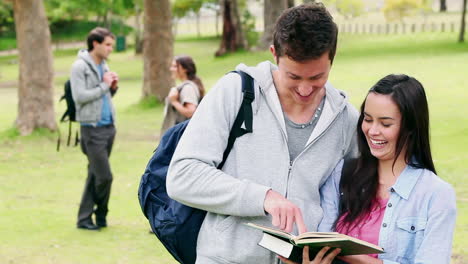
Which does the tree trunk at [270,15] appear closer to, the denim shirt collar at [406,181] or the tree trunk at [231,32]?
the tree trunk at [231,32]

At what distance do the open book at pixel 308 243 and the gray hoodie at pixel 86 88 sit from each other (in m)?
5.84

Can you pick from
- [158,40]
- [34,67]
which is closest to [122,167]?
[34,67]

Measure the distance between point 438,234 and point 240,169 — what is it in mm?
762

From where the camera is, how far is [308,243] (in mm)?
2889

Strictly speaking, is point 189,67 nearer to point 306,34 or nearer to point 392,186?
point 392,186

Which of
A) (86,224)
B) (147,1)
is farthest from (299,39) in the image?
(147,1)

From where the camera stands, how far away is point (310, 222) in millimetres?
3250

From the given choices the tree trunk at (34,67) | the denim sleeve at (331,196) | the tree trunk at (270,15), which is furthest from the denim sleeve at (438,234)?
the tree trunk at (270,15)

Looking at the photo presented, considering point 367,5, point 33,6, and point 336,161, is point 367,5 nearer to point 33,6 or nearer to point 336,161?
point 33,6

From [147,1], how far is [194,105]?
13.4m

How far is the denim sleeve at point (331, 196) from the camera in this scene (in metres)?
3.34

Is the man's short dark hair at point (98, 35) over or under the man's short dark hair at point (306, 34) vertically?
under

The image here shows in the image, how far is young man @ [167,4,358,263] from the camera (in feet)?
10.0

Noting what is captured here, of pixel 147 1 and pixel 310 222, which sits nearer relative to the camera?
pixel 310 222
